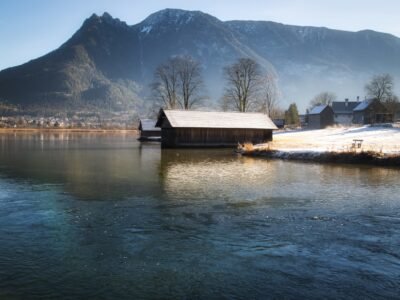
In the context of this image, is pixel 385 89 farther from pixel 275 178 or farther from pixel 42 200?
pixel 42 200

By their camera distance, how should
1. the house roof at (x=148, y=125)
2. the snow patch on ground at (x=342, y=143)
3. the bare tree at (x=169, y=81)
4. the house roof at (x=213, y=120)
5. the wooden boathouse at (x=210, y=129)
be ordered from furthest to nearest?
the house roof at (x=148, y=125), the bare tree at (x=169, y=81), the wooden boathouse at (x=210, y=129), the house roof at (x=213, y=120), the snow patch on ground at (x=342, y=143)

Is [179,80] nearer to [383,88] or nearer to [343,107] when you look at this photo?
[383,88]

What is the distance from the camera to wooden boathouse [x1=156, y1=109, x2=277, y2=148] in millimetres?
53000

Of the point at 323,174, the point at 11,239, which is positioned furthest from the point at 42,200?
the point at 323,174

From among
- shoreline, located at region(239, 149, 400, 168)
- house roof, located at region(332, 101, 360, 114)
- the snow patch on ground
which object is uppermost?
house roof, located at region(332, 101, 360, 114)

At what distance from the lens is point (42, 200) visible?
15.8m

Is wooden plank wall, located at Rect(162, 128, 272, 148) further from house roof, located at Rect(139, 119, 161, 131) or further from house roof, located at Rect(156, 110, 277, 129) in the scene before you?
house roof, located at Rect(139, 119, 161, 131)

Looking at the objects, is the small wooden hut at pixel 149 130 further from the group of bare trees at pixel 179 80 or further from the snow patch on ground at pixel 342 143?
the snow patch on ground at pixel 342 143

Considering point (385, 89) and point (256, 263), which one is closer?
point (256, 263)

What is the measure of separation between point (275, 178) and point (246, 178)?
64.6 inches

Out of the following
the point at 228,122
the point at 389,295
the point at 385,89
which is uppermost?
the point at 385,89

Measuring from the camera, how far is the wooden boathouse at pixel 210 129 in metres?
53.0

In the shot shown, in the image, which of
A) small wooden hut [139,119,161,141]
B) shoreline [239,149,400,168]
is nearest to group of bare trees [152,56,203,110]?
small wooden hut [139,119,161,141]

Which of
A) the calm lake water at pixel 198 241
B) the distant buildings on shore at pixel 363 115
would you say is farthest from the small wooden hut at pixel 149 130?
the calm lake water at pixel 198 241
